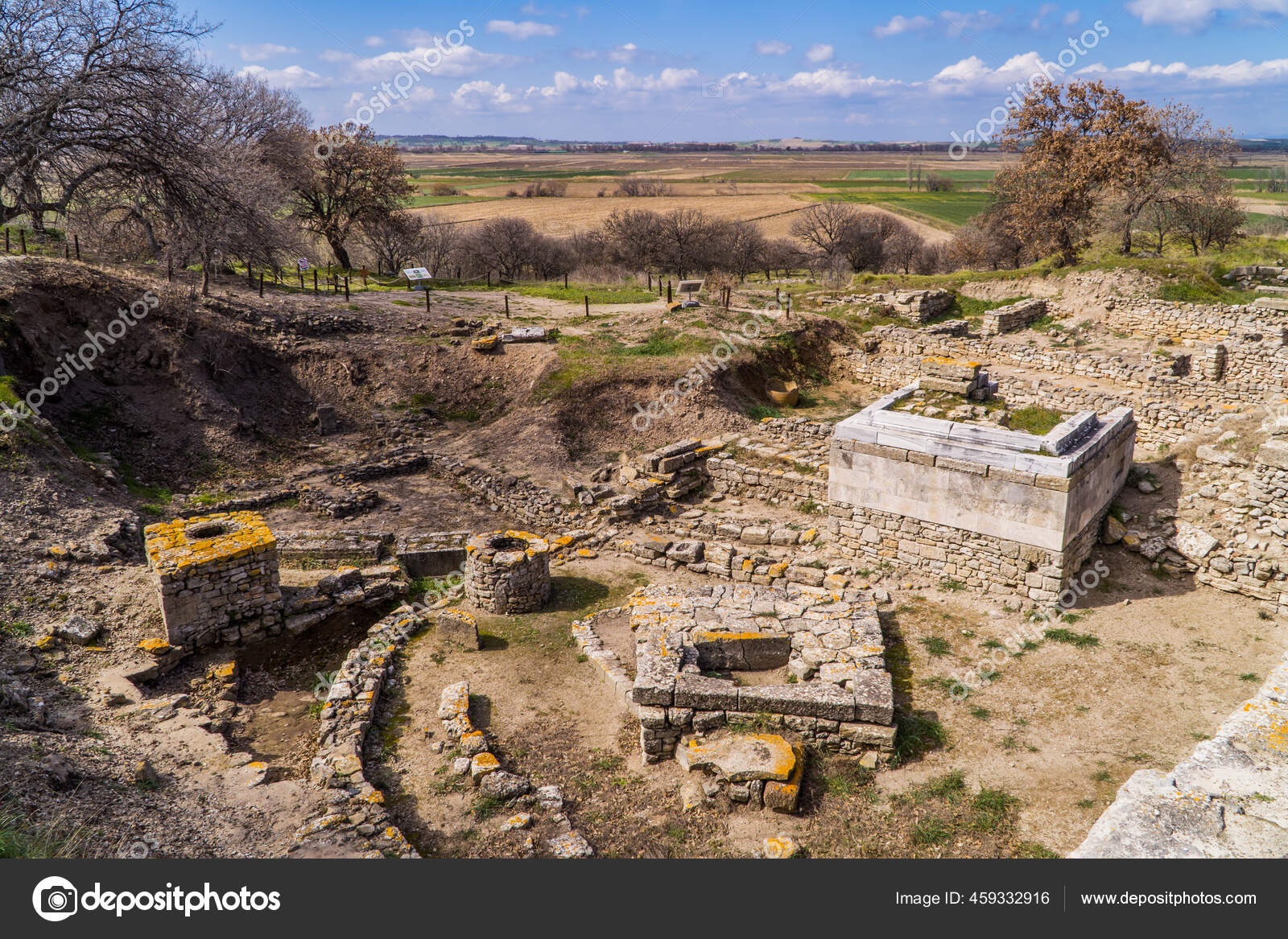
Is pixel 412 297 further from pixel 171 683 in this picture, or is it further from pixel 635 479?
pixel 171 683

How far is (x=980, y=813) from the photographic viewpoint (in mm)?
7305

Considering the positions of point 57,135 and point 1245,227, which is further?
point 1245,227

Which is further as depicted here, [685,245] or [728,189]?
[728,189]

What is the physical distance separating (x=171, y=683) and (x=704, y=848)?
695cm

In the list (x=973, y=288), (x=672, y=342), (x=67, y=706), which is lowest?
(x=67, y=706)

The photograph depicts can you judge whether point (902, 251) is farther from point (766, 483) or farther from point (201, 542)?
point (201, 542)

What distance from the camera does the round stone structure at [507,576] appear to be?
11.6 m

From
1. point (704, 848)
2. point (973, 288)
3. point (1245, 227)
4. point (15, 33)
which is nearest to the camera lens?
point (704, 848)

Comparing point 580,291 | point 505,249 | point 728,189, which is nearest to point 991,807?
point 580,291

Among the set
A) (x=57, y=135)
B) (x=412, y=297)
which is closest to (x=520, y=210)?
(x=412, y=297)
